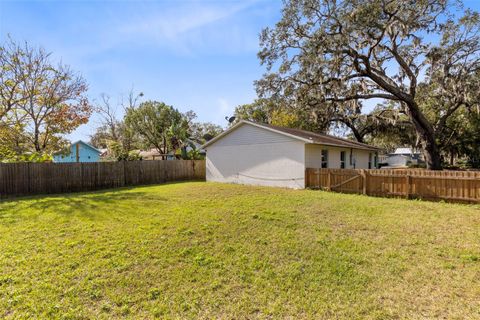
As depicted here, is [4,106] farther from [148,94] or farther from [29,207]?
[148,94]

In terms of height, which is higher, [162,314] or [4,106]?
[4,106]

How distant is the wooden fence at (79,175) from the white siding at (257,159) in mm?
3365

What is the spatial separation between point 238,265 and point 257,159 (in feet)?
35.6

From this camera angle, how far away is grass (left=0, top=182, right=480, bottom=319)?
3168 millimetres

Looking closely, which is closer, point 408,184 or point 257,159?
point 408,184

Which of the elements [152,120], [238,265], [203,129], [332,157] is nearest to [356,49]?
[332,157]

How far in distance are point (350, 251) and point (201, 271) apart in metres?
2.72

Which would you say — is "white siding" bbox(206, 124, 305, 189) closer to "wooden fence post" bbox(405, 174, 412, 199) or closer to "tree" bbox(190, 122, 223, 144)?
"wooden fence post" bbox(405, 174, 412, 199)

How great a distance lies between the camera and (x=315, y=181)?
12641 mm

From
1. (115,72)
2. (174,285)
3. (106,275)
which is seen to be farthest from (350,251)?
(115,72)

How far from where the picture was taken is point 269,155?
564 inches

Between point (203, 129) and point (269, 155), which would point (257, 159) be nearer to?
point (269, 155)

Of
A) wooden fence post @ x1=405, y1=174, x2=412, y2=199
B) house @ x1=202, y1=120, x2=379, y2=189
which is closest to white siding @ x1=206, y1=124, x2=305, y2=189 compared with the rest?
house @ x1=202, y1=120, x2=379, y2=189

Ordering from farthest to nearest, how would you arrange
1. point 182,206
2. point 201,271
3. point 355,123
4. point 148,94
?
point 148,94
point 355,123
point 182,206
point 201,271
